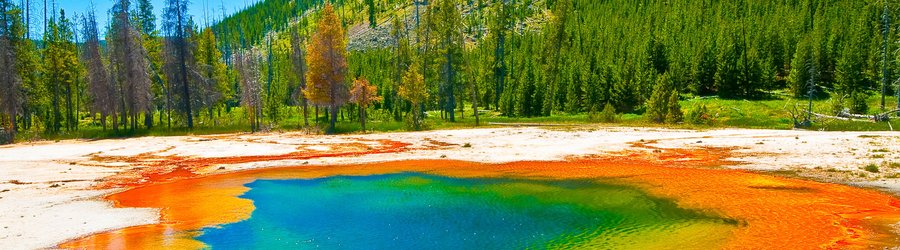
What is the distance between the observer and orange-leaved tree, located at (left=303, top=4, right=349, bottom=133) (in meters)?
47.8

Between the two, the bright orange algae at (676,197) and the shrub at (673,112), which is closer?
the bright orange algae at (676,197)

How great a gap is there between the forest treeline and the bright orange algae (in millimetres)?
25096

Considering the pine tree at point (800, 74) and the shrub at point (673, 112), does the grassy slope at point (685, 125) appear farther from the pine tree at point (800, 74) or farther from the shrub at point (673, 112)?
the pine tree at point (800, 74)

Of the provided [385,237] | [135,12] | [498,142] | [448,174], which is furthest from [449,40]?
[385,237]

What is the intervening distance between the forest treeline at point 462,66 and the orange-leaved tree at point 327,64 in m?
0.11

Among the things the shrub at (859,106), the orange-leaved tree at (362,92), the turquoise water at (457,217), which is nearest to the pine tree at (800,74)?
the shrub at (859,106)

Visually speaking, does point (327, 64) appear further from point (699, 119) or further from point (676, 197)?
point (699, 119)

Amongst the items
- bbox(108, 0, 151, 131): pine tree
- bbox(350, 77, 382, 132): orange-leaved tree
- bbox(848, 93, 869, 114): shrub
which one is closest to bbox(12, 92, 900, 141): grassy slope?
bbox(350, 77, 382, 132): orange-leaved tree

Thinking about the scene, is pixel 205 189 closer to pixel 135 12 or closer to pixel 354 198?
pixel 354 198

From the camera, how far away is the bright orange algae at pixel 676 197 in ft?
43.5

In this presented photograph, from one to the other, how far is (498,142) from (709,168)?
1618 cm

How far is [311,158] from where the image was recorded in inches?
1219

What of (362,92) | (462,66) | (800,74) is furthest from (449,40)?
(800,74)

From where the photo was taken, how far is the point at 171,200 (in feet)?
62.6
